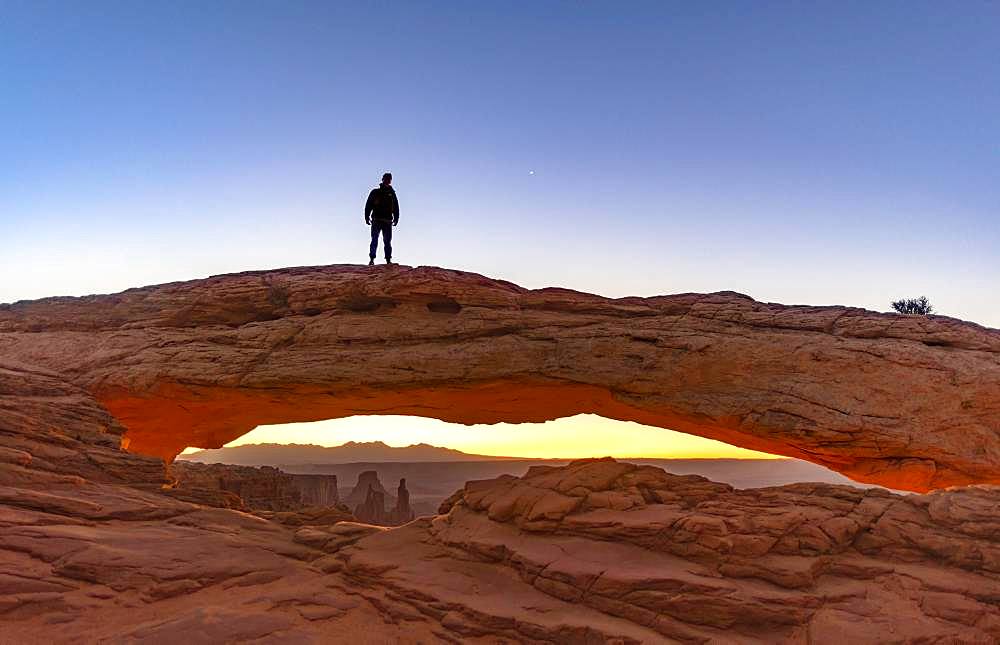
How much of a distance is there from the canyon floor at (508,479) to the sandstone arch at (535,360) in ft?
0.25

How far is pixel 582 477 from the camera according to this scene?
15312 mm

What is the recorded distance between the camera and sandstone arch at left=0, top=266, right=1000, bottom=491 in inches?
581

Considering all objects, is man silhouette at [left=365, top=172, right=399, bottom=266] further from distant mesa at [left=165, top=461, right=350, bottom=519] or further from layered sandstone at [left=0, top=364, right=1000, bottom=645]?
distant mesa at [left=165, top=461, right=350, bottom=519]

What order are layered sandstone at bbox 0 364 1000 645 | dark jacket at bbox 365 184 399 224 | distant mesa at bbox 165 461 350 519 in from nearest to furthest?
layered sandstone at bbox 0 364 1000 645, dark jacket at bbox 365 184 399 224, distant mesa at bbox 165 461 350 519

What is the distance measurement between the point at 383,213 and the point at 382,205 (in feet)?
0.82

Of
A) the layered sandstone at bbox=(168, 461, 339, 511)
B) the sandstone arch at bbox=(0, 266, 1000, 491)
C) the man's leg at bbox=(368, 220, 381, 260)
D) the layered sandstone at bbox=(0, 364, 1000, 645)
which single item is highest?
the man's leg at bbox=(368, 220, 381, 260)

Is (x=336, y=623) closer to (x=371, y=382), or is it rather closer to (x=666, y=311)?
(x=371, y=382)

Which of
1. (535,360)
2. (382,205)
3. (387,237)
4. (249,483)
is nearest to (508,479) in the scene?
(535,360)

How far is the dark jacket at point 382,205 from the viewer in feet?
61.4

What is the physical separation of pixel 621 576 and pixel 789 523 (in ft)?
13.2

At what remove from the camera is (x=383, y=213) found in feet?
61.6

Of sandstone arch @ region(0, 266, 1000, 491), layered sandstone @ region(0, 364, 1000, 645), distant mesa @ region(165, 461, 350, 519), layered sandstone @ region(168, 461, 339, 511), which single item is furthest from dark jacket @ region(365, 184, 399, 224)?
layered sandstone @ region(168, 461, 339, 511)

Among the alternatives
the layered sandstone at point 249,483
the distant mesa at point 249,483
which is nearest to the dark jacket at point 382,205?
the distant mesa at point 249,483

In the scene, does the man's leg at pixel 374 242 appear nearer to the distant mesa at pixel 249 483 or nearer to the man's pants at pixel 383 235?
the man's pants at pixel 383 235
